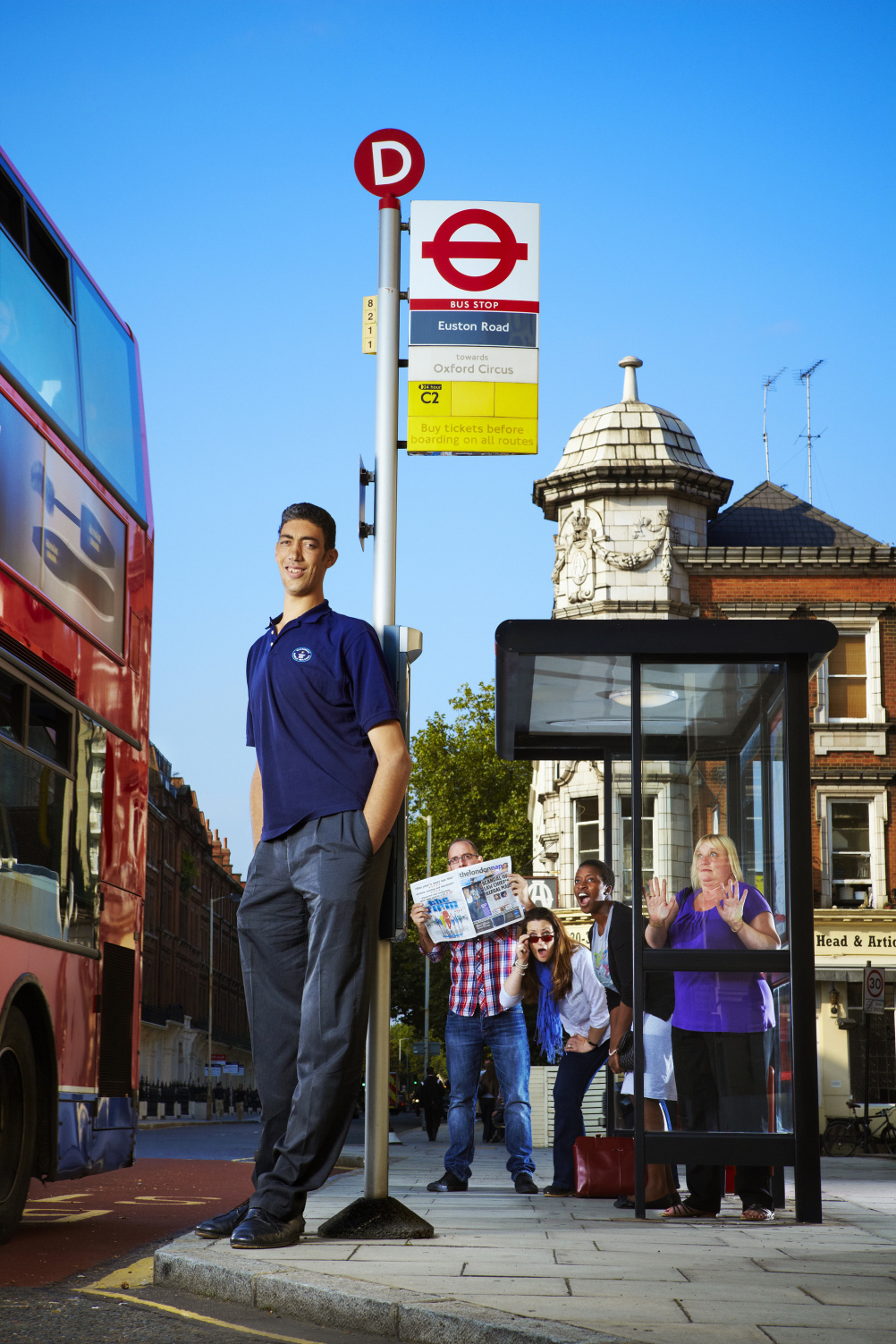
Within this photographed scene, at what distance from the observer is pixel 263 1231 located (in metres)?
5.58

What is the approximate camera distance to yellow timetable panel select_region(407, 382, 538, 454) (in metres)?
8.05

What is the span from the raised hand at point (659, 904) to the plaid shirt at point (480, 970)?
1.94 meters

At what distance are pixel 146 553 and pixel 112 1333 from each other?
614 cm

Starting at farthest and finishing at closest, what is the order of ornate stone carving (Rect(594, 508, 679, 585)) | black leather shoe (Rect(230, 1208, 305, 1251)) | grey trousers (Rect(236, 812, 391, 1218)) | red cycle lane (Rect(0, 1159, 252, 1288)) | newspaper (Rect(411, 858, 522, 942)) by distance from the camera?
ornate stone carving (Rect(594, 508, 679, 585)), newspaper (Rect(411, 858, 522, 942)), red cycle lane (Rect(0, 1159, 252, 1288)), grey trousers (Rect(236, 812, 391, 1218)), black leather shoe (Rect(230, 1208, 305, 1251))

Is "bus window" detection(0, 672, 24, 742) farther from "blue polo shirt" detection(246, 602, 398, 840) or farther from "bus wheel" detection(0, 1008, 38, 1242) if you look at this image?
Result: "blue polo shirt" detection(246, 602, 398, 840)

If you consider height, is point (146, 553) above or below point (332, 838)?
above

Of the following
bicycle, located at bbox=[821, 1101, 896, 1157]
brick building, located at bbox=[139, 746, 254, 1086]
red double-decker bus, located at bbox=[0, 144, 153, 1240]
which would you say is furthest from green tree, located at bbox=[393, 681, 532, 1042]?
red double-decker bus, located at bbox=[0, 144, 153, 1240]

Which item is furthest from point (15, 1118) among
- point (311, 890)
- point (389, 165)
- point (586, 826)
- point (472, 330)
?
point (586, 826)

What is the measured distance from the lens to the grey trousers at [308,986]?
18.5 feet

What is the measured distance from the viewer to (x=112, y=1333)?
457 centimetres

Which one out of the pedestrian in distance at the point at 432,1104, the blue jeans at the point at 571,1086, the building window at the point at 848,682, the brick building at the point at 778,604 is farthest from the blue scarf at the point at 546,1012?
the building window at the point at 848,682

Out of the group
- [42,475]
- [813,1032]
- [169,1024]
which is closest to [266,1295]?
[813,1032]

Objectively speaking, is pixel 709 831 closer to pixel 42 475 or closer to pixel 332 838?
pixel 332 838

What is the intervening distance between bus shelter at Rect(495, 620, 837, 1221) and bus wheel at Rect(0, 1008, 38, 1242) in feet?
9.60
